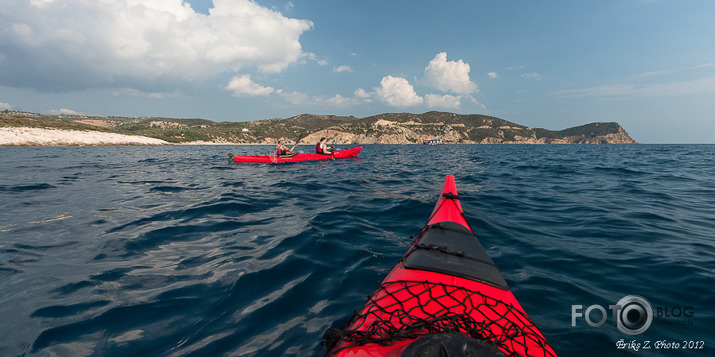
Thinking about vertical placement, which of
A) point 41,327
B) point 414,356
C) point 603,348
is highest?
point 414,356

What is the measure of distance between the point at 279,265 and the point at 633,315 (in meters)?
4.62

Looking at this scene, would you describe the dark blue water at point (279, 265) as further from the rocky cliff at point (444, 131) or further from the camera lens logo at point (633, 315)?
the rocky cliff at point (444, 131)

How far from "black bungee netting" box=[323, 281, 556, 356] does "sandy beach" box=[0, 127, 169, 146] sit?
6327 centimetres

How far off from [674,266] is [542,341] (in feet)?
12.7

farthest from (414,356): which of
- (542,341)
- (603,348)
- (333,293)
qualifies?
(603,348)

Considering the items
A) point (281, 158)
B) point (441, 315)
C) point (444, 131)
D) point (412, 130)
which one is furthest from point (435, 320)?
point (444, 131)

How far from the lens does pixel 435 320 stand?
1837 millimetres

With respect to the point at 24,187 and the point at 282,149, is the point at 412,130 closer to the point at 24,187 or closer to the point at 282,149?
the point at 282,149

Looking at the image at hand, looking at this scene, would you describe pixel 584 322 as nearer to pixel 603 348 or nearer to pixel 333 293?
pixel 603 348

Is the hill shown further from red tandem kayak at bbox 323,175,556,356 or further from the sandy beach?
red tandem kayak at bbox 323,175,556,356

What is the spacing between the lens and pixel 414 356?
1460 millimetres

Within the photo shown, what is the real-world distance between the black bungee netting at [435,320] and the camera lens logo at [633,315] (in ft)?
5.47

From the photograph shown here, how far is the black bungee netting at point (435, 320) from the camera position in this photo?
182 centimetres

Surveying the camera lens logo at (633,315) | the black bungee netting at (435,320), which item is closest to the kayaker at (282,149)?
the black bungee netting at (435,320)
